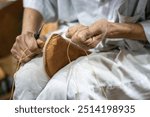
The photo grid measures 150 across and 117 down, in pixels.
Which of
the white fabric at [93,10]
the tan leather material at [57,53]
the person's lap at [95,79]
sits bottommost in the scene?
the person's lap at [95,79]

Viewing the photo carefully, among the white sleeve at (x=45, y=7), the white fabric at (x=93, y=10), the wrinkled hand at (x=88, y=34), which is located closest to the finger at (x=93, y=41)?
the wrinkled hand at (x=88, y=34)

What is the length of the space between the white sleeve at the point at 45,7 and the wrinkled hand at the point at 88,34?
0.31 m

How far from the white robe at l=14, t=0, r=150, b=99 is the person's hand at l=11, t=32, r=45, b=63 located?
0.03 m

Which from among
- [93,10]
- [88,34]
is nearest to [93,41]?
[88,34]

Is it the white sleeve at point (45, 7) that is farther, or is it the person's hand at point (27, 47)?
the white sleeve at point (45, 7)

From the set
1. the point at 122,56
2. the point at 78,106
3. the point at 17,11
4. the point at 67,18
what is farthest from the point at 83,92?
the point at 17,11

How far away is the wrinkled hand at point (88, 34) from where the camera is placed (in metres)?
1.01

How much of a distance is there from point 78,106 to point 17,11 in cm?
96

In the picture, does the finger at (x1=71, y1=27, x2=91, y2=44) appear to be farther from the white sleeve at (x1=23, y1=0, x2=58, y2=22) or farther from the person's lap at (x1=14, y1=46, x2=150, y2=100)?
the white sleeve at (x1=23, y1=0, x2=58, y2=22)

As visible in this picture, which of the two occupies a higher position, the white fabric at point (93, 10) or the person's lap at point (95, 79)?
the white fabric at point (93, 10)

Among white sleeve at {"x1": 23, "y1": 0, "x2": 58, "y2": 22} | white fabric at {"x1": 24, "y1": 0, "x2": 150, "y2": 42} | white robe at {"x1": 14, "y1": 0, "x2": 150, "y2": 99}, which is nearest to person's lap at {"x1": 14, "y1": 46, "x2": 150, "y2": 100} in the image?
white robe at {"x1": 14, "y1": 0, "x2": 150, "y2": 99}

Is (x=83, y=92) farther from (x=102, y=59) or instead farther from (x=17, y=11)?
(x=17, y=11)

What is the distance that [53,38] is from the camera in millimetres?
1091

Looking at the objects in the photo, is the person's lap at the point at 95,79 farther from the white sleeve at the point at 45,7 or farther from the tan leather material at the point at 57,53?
the white sleeve at the point at 45,7
